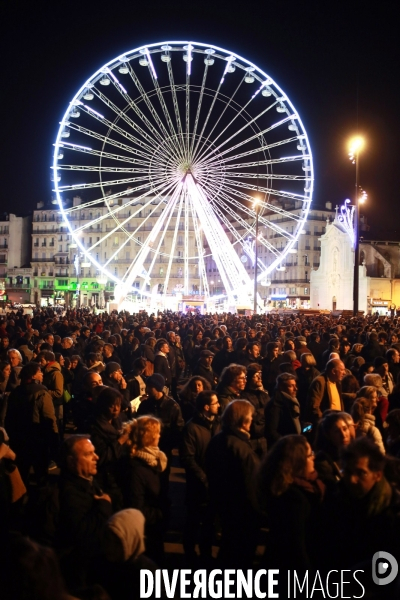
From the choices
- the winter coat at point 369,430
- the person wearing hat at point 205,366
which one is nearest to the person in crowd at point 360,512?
the winter coat at point 369,430

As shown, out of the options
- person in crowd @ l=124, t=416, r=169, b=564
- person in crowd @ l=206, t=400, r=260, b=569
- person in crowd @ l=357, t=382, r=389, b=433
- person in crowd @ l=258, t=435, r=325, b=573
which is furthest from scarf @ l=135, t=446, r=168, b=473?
person in crowd @ l=357, t=382, r=389, b=433

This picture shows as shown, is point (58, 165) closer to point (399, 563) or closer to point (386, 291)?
point (399, 563)

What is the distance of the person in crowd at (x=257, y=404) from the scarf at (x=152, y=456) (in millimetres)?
2306

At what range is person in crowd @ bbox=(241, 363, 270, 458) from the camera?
7.38m

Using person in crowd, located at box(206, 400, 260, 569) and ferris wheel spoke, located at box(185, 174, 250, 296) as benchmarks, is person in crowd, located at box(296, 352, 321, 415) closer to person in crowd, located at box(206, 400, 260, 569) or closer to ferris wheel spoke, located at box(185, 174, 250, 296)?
person in crowd, located at box(206, 400, 260, 569)

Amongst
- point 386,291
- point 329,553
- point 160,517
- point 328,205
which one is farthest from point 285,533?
point 328,205

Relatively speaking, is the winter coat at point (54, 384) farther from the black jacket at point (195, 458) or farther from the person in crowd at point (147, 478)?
the person in crowd at point (147, 478)

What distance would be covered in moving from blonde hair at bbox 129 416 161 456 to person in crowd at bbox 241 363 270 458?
2416 millimetres

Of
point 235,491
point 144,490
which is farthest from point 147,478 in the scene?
point 235,491

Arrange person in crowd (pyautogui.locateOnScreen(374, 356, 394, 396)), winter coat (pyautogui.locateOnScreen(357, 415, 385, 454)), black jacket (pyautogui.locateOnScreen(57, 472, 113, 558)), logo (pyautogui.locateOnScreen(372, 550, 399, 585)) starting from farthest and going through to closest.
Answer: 1. person in crowd (pyautogui.locateOnScreen(374, 356, 394, 396))
2. winter coat (pyautogui.locateOnScreen(357, 415, 385, 454))
3. black jacket (pyautogui.locateOnScreen(57, 472, 113, 558))
4. logo (pyautogui.locateOnScreen(372, 550, 399, 585))

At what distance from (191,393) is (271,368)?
3.17 m

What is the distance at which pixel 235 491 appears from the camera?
203 inches

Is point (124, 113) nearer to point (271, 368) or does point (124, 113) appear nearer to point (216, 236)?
point (216, 236)

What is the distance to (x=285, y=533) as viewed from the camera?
3986 mm
